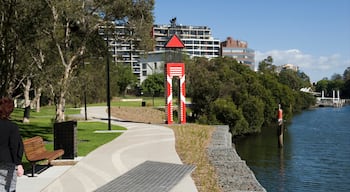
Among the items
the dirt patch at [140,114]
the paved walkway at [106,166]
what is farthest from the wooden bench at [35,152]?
the dirt patch at [140,114]

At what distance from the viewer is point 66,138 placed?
1416 centimetres

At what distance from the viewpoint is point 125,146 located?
18.2 metres

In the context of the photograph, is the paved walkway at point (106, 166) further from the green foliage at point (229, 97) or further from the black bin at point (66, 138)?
the green foliage at point (229, 97)

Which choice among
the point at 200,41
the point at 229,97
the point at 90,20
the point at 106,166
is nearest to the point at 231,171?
the point at 106,166

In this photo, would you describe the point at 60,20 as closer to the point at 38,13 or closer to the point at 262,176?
the point at 38,13

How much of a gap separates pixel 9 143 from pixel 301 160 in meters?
25.3

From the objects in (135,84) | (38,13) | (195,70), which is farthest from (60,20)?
(135,84)

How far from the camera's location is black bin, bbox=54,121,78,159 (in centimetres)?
1409

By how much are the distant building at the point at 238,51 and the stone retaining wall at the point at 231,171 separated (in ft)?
562

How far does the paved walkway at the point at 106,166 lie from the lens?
10305 millimetres

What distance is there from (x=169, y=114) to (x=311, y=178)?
1053 cm

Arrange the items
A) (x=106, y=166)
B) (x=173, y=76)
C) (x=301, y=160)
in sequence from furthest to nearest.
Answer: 1. (x=173, y=76)
2. (x=301, y=160)
3. (x=106, y=166)

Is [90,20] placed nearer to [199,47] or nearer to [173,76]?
[173,76]

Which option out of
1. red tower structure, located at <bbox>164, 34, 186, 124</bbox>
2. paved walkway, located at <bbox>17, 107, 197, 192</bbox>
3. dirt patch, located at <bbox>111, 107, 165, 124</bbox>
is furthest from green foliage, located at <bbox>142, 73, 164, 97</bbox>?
paved walkway, located at <bbox>17, 107, 197, 192</bbox>
